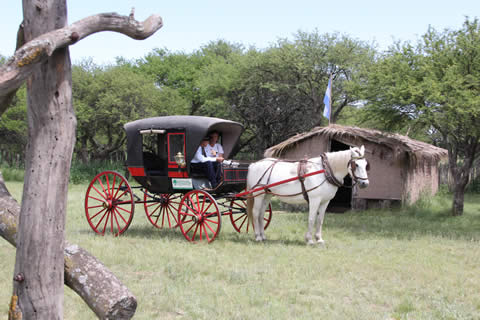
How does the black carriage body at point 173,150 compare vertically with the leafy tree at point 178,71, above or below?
below

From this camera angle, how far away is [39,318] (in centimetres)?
267

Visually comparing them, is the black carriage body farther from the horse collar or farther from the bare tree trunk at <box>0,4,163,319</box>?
the bare tree trunk at <box>0,4,163,319</box>

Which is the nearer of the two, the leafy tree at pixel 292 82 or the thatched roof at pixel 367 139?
the thatched roof at pixel 367 139

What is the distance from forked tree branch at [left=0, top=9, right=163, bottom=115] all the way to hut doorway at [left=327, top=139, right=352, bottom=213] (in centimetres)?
1402

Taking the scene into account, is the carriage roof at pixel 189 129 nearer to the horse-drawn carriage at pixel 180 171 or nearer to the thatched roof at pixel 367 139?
the horse-drawn carriage at pixel 180 171

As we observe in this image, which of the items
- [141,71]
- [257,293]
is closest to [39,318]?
[257,293]

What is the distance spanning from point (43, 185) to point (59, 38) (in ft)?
2.89

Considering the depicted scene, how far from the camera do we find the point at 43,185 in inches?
107

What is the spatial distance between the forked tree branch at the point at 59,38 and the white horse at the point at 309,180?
20.9 ft

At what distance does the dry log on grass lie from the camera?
2.62 m

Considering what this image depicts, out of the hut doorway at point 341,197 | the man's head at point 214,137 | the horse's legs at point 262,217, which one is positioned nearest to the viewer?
the horse's legs at point 262,217

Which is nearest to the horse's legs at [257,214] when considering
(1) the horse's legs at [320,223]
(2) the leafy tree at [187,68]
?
(1) the horse's legs at [320,223]

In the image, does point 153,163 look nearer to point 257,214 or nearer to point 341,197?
point 257,214

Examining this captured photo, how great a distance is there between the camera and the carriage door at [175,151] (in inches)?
357
